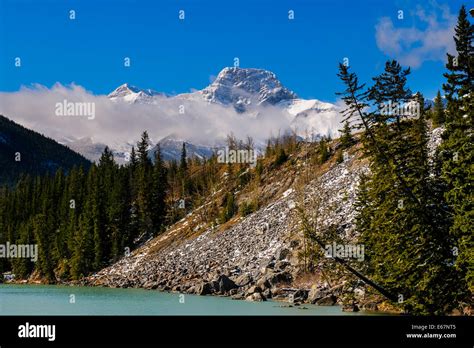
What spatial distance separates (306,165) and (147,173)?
3533 centimetres

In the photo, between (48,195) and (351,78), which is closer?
(351,78)

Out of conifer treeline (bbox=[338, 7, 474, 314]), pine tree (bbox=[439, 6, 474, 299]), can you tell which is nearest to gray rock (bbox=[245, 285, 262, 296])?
conifer treeline (bbox=[338, 7, 474, 314])

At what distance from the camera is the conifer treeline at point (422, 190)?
28.8 meters

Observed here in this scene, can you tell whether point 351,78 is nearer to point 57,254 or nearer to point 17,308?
point 17,308

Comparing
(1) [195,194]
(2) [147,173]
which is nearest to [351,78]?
(2) [147,173]

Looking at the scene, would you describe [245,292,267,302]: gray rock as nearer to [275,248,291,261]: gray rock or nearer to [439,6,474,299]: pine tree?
[275,248,291,261]: gray rock

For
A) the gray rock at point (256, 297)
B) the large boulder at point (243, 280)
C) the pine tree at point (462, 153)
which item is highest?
the pine tree at point (462, 153)

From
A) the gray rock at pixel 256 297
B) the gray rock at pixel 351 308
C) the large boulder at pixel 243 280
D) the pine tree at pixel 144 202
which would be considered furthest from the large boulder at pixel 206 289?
the pine tree at pixel 144 202

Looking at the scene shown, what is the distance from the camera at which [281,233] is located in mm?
70875

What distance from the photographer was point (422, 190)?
31359 mm

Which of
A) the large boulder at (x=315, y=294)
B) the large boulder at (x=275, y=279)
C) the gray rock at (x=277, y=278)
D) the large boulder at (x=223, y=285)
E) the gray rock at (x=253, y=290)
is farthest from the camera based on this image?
the large boulder at (x=223, y=285)

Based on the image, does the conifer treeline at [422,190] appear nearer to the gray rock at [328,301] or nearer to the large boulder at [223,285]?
the gray rock at [328,301]

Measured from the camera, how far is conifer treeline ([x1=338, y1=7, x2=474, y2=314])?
28.8 meters

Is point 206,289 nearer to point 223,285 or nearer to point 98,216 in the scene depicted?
point 223,285
